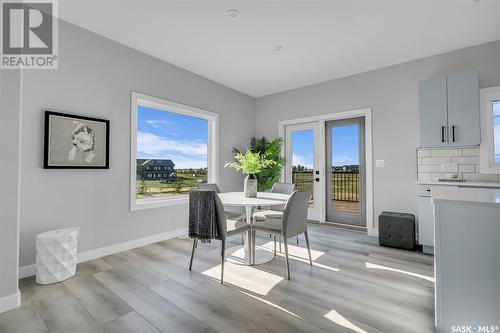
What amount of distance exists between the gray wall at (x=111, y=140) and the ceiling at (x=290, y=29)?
0.27m

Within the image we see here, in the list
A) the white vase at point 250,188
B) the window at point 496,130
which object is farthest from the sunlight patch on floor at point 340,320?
the window at point 496,130

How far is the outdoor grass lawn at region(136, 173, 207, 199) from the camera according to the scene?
3.65 meters

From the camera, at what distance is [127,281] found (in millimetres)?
2291

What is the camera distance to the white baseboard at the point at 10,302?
180cm

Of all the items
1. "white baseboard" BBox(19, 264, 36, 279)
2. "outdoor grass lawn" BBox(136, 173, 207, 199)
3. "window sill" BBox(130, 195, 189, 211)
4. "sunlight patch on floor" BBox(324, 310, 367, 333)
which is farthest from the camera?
"outdoor grass lawn" BBox(136, 173, 207, 199)

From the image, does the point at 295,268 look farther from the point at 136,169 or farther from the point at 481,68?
the point at 481,68

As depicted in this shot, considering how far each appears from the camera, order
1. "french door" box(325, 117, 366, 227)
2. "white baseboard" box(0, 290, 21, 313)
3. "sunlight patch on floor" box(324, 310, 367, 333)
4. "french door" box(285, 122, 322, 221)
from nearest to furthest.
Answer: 1. "sunlight patch on floor" box(324, 310, 367, 333)
2. "white baseboard" box(0, 290, 21, 313)
3. "french door" box(325, 117, 366, 227)
4. "french door" box(285, 122, 322, 221)

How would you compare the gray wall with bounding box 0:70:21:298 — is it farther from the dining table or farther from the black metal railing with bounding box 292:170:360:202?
the black metal railing with bounding box 292:170:360:202

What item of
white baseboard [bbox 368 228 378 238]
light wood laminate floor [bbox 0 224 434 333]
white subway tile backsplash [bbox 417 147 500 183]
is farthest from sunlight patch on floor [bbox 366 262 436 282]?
white subway tile backsplash [bbox 417 147 500 183]

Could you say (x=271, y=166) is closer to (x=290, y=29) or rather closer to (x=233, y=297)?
(x=290, y=29)

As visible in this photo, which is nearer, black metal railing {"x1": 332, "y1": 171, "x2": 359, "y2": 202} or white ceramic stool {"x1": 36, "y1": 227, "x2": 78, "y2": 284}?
white ceramic stool {"x1": 36, "y1": 227, "x2": 78, "y2": 284}

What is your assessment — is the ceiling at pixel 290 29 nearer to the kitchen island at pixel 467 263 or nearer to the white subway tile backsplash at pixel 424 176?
the white subway tile backsplash at pixel 424 176

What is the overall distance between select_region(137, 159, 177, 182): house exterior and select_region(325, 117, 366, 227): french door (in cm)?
298

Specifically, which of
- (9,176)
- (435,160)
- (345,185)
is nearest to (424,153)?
(435,160)
